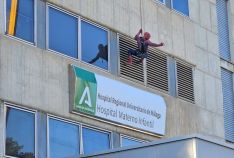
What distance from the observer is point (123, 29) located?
21234mm

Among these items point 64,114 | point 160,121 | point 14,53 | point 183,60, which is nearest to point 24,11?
point 14,53

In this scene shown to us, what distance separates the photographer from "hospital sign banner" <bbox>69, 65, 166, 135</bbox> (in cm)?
1894

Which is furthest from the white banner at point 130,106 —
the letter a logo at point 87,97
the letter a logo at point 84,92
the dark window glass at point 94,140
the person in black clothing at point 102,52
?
the person in black clothing at point 102,52

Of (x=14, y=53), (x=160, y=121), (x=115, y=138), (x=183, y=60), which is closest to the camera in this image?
(x=14, y=53)

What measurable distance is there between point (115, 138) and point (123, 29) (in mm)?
3330

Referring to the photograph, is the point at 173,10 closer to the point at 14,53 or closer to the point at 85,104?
the point at 85,104

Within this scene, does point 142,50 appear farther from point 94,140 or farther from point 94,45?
point 94,140

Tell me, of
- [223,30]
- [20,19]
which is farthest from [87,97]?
[223,30]

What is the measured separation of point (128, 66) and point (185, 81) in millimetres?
3179

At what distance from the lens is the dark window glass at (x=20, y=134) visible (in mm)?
16844

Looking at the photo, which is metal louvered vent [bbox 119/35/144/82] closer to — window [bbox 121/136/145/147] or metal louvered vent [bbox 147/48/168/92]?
metal louvered vent [bbox 147/48/168/92]

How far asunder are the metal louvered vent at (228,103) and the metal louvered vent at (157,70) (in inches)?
169

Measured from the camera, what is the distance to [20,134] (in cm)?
1706

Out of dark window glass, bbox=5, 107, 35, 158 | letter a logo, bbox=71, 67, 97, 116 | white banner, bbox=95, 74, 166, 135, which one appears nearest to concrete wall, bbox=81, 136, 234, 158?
dark window glass, bbox=5, 107, 35, 158
